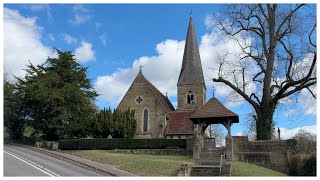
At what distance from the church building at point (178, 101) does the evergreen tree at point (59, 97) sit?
8294 millimetres

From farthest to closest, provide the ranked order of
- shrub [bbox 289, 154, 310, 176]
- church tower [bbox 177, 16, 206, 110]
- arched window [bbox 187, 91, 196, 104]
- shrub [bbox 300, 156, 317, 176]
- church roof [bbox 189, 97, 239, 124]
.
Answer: arched window [bbox 187, 91, 196, 104], church tower [bbox 177, 16, 206, 110], church roof [bbox 189, 97, 239, 124], shrub [bbox 289, 154, 310, 176], shrub [bbox 300, 156, 317, 176]

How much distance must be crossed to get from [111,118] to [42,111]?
749 centimetres

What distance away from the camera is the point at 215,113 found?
28.4 m

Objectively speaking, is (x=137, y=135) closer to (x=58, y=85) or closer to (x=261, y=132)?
(x=58, y=85)

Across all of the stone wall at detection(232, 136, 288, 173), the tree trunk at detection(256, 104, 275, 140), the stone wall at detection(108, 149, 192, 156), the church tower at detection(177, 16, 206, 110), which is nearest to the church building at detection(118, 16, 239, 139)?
the church tower at detection(177, 16, 206, 110)

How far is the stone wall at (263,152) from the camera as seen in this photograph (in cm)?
2491

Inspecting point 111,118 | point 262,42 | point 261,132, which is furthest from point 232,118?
point 111,118

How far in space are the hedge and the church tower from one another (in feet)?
58.8

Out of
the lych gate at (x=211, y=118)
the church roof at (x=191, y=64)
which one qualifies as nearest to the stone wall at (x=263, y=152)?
the lych gate at (x=211, y=118)

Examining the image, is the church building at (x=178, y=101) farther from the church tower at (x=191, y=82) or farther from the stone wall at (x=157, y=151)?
the stone wall at (x=157, y=151)

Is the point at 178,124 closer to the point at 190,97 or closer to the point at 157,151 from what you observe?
the point at 190,97

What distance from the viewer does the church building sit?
4416 centimetres

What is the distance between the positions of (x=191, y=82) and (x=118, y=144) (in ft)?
69.4

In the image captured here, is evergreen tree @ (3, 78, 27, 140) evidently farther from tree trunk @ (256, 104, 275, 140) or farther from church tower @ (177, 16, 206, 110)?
tree trunk @ (256, 104, 275, 140)
